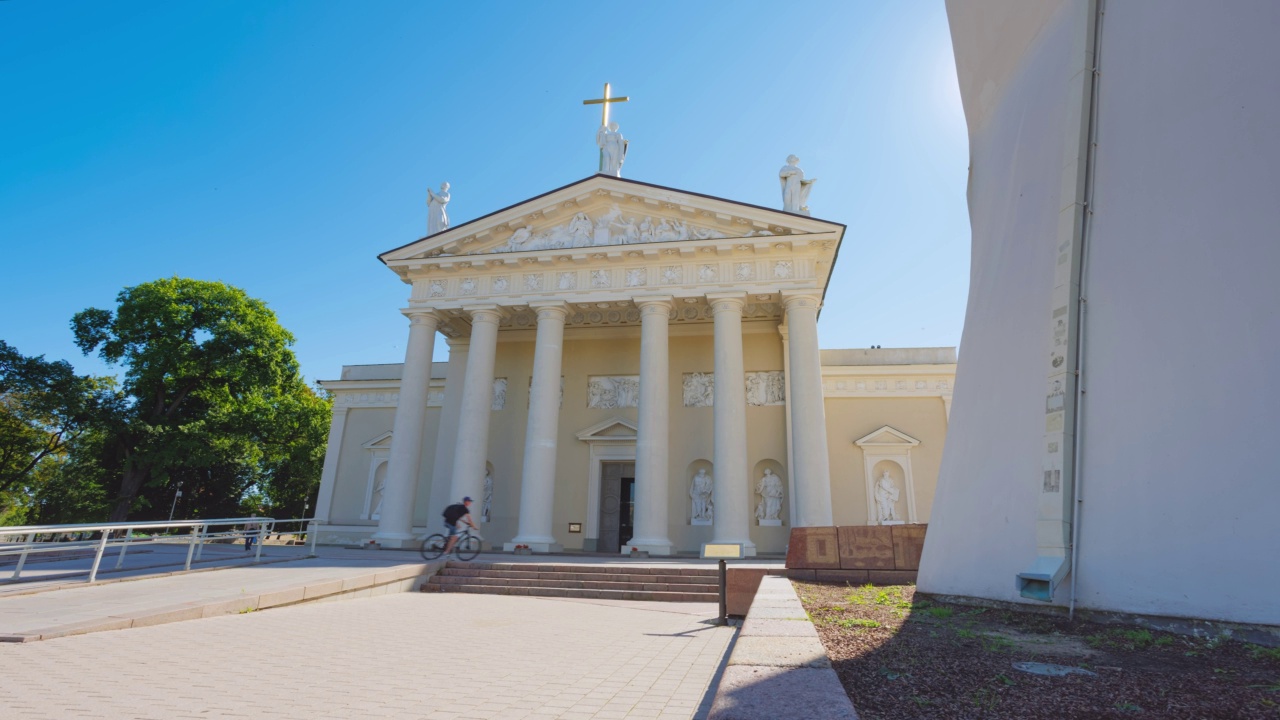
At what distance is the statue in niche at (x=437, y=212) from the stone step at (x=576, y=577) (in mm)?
13438

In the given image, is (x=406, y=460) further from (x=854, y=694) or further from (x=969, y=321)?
(x=854, y=694)

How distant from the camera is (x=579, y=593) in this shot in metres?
12.0

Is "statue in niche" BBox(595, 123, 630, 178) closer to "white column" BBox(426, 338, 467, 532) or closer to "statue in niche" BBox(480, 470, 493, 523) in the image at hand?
"white column" BBox(426, 338, 467, 532)

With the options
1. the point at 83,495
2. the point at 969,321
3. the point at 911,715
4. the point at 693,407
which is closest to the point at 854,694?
the point at 911,715

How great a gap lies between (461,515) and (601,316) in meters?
10.1

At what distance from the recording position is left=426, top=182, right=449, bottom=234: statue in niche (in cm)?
2258

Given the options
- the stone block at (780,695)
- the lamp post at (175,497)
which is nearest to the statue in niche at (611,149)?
the stone block at (780,695)

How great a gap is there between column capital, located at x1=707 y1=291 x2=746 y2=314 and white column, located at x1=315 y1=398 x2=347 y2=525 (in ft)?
55.1

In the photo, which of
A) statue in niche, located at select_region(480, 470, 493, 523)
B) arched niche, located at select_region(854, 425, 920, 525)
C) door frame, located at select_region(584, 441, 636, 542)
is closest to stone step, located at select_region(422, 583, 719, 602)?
door frame, located at select_region(584, 441, 636, 542)

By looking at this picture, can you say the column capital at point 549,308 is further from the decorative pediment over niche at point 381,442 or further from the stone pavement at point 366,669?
the stone pavement at point 366,669

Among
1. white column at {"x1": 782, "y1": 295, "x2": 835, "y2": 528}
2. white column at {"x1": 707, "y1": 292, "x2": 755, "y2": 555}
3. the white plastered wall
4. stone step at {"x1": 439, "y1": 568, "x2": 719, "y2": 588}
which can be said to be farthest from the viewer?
white column at {"x1": 707, "y1": 292, "x2": 755, "y2": 555}

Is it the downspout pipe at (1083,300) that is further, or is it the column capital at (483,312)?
the column capital at (483,312)

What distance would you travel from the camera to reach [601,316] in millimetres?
22359

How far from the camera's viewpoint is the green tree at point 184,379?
27.2m
